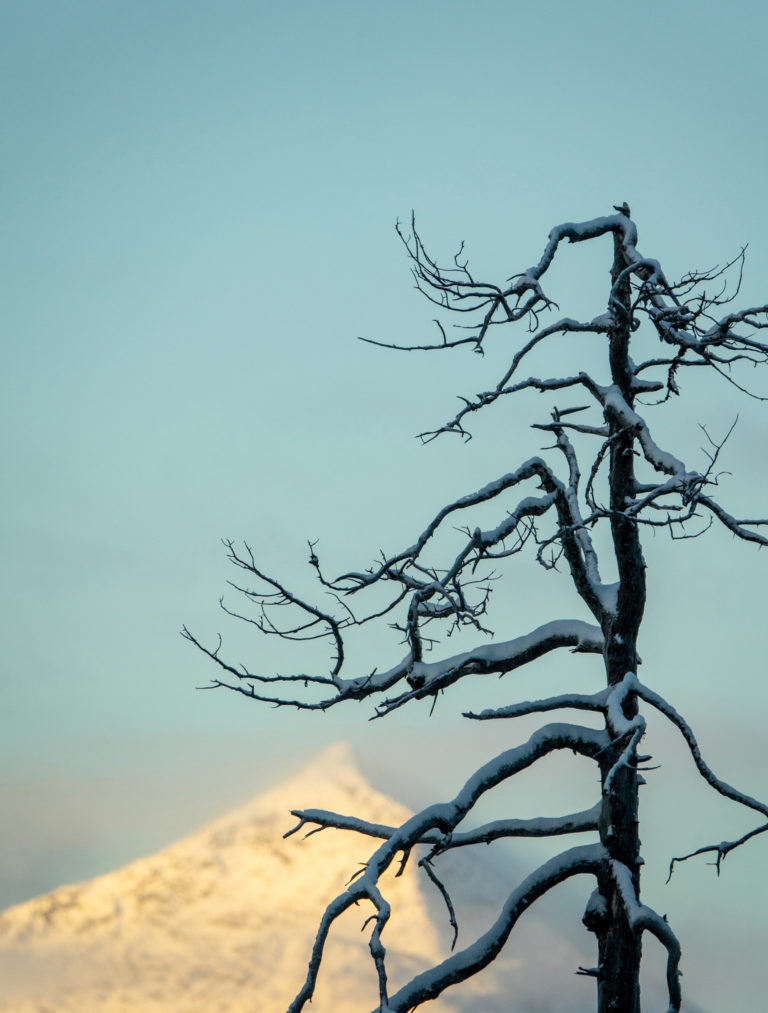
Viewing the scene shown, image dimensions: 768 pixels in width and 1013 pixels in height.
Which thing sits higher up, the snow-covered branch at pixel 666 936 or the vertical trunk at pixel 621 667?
the vertical trunk at pixel 621 667

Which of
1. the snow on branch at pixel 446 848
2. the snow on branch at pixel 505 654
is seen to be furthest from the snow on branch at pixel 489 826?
the snow on branch at pixel 505 654

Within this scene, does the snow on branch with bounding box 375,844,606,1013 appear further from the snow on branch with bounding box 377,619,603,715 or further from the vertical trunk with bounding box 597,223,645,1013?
the snow on branch with bounding box 377,619,603,715

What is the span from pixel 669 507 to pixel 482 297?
218 centimetres

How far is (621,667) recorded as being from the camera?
911cm

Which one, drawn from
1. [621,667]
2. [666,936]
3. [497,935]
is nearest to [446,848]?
[497,935]

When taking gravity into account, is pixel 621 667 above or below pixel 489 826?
above

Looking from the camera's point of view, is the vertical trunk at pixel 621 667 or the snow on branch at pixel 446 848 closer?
the snow on branch at pixel 446 848

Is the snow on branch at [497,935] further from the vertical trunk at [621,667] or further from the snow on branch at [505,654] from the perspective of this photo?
the snow on branch at [505,654]

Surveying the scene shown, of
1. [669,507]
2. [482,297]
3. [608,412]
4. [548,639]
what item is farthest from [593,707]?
[482,297]

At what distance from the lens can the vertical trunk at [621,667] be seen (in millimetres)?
8461

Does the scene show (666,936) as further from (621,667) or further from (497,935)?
(621,667)

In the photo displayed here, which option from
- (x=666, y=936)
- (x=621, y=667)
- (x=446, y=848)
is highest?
(x=621, y=667)

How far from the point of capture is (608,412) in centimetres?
937

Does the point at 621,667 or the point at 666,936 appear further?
the point at 621,667
